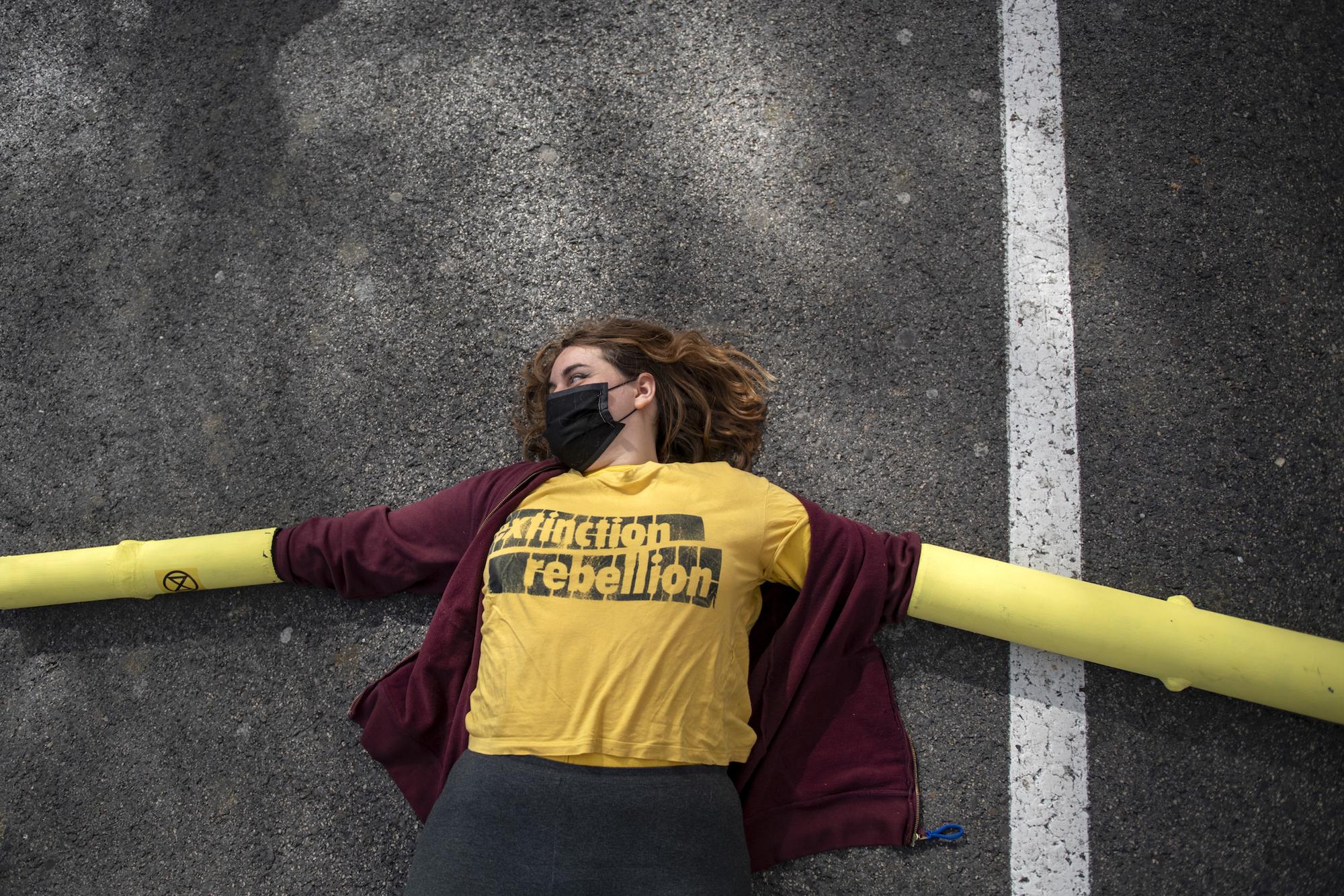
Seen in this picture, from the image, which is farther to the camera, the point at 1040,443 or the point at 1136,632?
the point at 1040,443

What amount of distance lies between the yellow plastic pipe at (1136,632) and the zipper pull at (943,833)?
678 mm

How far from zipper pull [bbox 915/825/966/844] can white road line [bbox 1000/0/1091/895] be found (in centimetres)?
18

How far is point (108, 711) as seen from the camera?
10.6ft

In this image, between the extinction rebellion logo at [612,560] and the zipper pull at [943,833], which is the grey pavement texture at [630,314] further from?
the extinction rebellion logo at [612,560]

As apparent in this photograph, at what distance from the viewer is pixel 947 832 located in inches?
111

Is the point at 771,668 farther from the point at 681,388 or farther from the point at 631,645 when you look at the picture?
the point at 681,388

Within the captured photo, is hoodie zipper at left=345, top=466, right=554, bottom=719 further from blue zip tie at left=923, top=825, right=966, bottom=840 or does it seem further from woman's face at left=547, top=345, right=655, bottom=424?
blue zip tie at left=923, top=825, right=966, bottom=840

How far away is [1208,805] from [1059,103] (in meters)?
2.61

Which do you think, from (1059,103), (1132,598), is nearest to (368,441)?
(1132,598)

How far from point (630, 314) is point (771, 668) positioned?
1.46 metres

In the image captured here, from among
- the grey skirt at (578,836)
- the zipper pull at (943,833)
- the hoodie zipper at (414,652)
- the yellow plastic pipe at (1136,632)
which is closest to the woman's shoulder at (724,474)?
the hoodie zipper at (414,652)

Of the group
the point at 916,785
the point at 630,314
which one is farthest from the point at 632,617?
the point at 630,314

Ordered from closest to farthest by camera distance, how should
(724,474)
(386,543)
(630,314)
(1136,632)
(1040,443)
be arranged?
(1136,632)
(724,474)
(386,543)
(1040,443)
(630,314)

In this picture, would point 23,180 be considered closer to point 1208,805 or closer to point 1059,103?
point 1059,103
